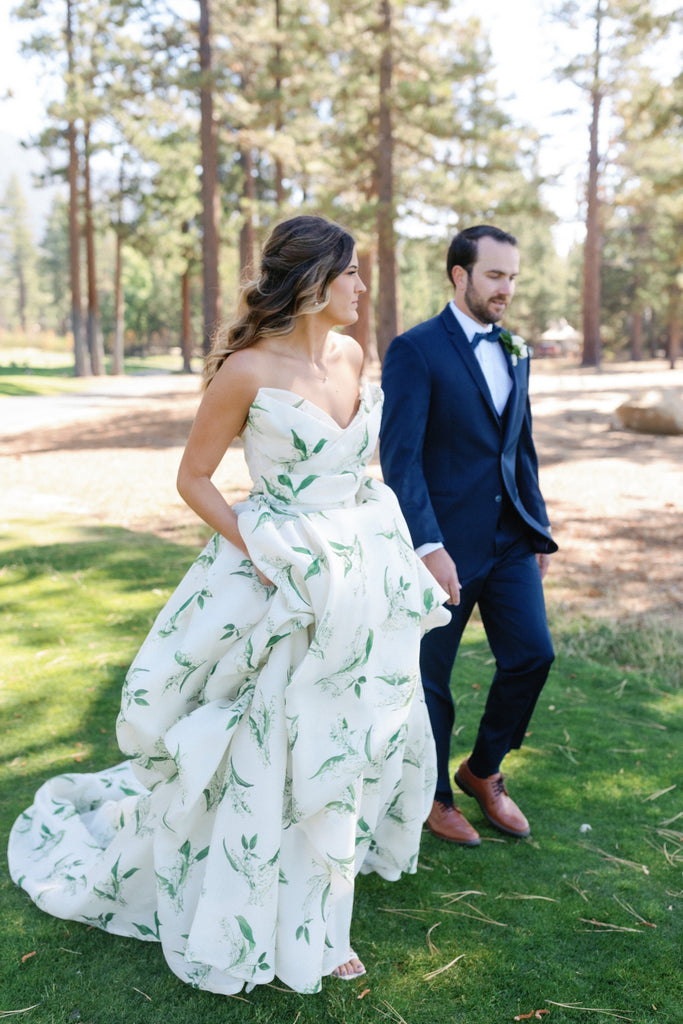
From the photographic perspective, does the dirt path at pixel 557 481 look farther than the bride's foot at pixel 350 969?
Yes

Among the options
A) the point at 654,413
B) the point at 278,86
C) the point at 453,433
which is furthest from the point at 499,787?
the point at 278,86

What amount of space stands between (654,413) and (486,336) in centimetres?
1263

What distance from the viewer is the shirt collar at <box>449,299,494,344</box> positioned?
11.1 ft

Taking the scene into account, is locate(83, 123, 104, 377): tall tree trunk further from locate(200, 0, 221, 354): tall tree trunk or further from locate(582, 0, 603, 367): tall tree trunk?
locate(582, 0, 603, 367): tall tree trunk

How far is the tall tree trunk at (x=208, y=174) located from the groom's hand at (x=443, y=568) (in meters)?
13.8

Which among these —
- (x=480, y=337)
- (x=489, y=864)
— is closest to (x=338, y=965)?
(x=489, y=864)

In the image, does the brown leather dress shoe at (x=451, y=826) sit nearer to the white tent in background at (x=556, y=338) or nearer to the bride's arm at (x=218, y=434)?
→ the bride's arm at (x=218, y=434)

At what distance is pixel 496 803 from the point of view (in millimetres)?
3525

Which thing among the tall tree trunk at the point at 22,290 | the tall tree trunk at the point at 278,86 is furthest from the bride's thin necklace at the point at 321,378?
the tall tree trunk at the point at 22,290

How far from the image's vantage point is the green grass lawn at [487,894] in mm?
2498

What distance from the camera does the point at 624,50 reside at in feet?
91.8

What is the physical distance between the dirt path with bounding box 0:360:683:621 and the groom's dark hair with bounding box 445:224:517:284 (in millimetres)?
3825

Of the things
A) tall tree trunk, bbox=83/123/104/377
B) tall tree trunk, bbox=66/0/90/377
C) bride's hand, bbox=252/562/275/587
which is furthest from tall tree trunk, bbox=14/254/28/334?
bride's hand, bbox=252/562/275/587

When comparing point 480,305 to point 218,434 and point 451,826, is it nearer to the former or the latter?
point 218,434
